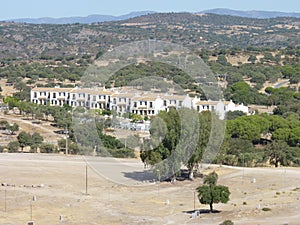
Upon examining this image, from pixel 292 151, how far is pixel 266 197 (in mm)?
13256

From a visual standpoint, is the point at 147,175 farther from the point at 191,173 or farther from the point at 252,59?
the point at 252,59

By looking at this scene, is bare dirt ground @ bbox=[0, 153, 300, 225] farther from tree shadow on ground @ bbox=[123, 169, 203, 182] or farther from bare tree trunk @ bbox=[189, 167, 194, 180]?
bare tree trunk @ bbox=[189, 167, 194, 180]

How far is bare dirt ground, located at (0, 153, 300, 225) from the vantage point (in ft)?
107

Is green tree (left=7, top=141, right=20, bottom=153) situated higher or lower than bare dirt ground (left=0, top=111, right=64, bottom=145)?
lower

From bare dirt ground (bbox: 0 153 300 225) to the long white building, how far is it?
69.7 ft

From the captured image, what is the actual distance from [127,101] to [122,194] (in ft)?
114

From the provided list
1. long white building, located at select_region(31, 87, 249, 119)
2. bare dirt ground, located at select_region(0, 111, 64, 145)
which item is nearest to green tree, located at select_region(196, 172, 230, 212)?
bare dirt ground, located at select_region(0, 111, 64, 145)

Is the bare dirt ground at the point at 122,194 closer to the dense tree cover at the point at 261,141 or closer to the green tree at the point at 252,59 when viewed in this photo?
the dense tree cover at the point at 261,141

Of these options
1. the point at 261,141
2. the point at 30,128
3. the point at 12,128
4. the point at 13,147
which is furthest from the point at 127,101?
the point at 13,147

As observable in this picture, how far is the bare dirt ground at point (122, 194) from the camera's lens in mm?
32469

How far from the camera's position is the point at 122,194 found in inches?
1506

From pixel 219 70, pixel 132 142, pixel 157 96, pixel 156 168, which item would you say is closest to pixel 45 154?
pixel 132 142

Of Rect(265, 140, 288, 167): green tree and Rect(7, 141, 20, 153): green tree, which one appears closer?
Rect(265, 140, 288, 167): green tree

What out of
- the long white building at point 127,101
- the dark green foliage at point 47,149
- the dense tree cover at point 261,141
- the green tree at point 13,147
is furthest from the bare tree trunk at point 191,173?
the long white building at point 127,101
